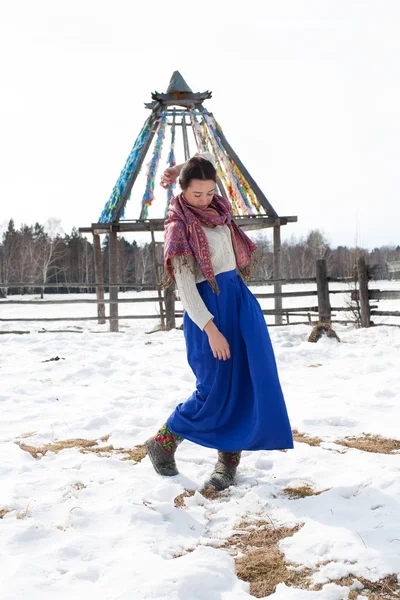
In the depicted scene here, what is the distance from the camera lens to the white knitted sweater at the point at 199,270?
251cm

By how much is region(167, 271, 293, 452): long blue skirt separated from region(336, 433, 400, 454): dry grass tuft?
0.76 meters

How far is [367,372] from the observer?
5215mm

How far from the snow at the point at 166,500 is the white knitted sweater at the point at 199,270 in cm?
87

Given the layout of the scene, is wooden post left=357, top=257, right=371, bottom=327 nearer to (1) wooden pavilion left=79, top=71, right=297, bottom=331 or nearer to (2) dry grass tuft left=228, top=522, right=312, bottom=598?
(1) wooden pavilion left=79, top=71, right=297, bottom=331

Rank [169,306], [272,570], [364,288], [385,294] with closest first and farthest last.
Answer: [272,570] < [385,294] < [364,288] < [169,306]

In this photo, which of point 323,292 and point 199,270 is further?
point 323,292

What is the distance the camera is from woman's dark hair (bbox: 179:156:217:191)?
8.42ft

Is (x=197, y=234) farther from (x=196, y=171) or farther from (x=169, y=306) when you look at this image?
(x=169, y=306)

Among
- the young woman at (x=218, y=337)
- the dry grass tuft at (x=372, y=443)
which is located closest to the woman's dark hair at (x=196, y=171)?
the young woman at (x=218, y=337)

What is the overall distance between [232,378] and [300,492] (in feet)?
2.07

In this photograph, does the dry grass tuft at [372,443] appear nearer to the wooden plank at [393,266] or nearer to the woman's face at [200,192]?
the woman's face at [200,192]

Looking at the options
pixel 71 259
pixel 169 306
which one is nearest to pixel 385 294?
pixel 169 306

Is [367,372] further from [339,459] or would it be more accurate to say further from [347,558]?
[347,558]

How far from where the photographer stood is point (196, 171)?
257cm
